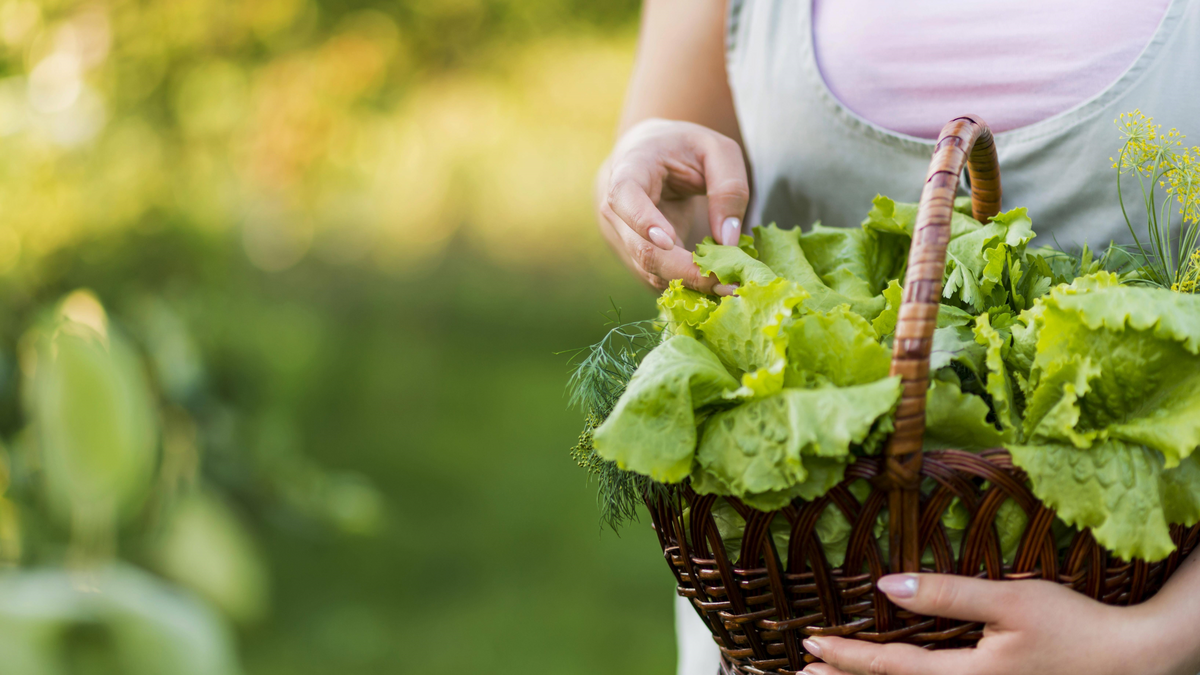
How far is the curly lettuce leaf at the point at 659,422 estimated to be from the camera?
385 mm

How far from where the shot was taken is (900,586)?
1.24ft

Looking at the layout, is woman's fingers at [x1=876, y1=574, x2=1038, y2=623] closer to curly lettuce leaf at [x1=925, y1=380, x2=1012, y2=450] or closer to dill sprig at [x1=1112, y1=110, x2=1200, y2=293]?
curly lettuce leaf at [x1=925, y1=380, x2=1012, y2=450]

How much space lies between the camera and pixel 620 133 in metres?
0.76

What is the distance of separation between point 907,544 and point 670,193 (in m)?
0.34

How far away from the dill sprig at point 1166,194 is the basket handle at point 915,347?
6.7 inches

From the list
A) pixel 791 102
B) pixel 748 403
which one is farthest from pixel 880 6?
pixel 748 403

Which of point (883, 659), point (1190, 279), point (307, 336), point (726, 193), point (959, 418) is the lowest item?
point (883, 659)

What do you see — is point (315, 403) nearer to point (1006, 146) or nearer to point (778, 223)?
point (778, 223)

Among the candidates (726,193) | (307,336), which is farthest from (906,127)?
(307,336)

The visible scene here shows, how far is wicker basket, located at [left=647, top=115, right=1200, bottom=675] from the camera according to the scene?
37 cm

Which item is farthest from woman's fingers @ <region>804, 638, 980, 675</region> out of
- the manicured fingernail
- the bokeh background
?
the bokeh background

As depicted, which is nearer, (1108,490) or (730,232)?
(1108,490)

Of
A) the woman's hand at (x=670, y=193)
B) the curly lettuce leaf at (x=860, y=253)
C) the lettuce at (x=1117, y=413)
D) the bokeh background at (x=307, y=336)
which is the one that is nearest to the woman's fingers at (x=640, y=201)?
the woman's hand at (x=670, y=193)

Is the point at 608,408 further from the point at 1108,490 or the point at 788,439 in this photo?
the point at 1108,490
